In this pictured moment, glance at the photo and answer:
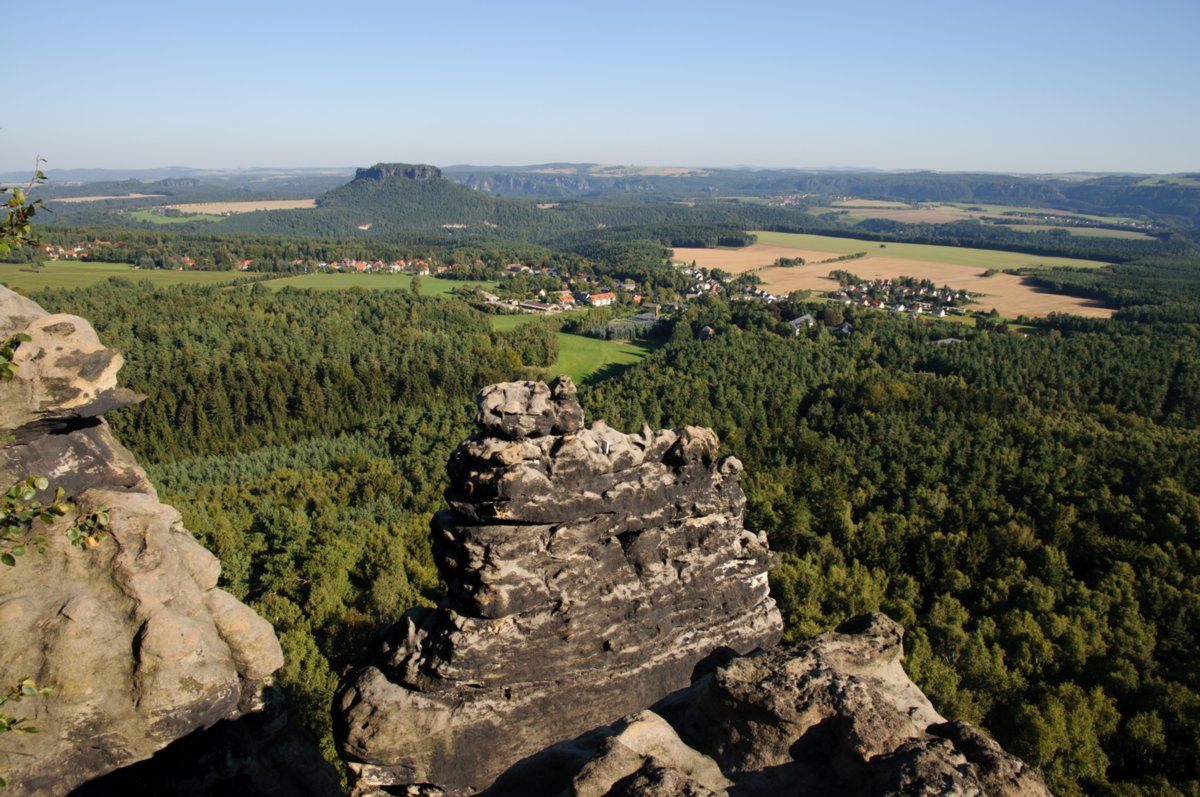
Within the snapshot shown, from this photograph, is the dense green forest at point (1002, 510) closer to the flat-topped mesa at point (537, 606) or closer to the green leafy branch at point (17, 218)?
the flat-topped mesa at point (537, 606)

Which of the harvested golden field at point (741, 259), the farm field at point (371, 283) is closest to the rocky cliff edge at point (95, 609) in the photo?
the farm field at point (371, 283)

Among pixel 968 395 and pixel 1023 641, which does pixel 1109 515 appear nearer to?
pixel 1023 641

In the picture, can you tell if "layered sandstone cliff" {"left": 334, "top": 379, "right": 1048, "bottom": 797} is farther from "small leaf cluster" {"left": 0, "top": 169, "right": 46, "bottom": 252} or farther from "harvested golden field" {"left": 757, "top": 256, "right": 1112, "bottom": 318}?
"harvested golden field" {"left": 757, "top": 256, "right": 1112, "bottom": 318}

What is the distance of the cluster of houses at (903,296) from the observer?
120m

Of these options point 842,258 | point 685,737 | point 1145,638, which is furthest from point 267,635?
point 842,258

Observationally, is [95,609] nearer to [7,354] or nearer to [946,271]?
[7,354]

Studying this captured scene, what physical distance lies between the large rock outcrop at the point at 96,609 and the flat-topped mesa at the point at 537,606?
9.18 ft

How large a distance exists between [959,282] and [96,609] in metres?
158

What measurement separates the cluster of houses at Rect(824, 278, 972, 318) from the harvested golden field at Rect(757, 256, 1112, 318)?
3.38m

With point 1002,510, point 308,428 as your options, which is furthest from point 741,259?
point 1002,510

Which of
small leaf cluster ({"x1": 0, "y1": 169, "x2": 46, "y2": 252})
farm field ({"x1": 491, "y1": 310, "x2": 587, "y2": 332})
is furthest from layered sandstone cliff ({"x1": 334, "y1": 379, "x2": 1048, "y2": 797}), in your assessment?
farm field ({"x1": 491, "y1": 310, "x2": 587, "y2": 332})

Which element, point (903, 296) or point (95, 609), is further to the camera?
point (903, 296)

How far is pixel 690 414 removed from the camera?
6197cm

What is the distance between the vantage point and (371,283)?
447ft
